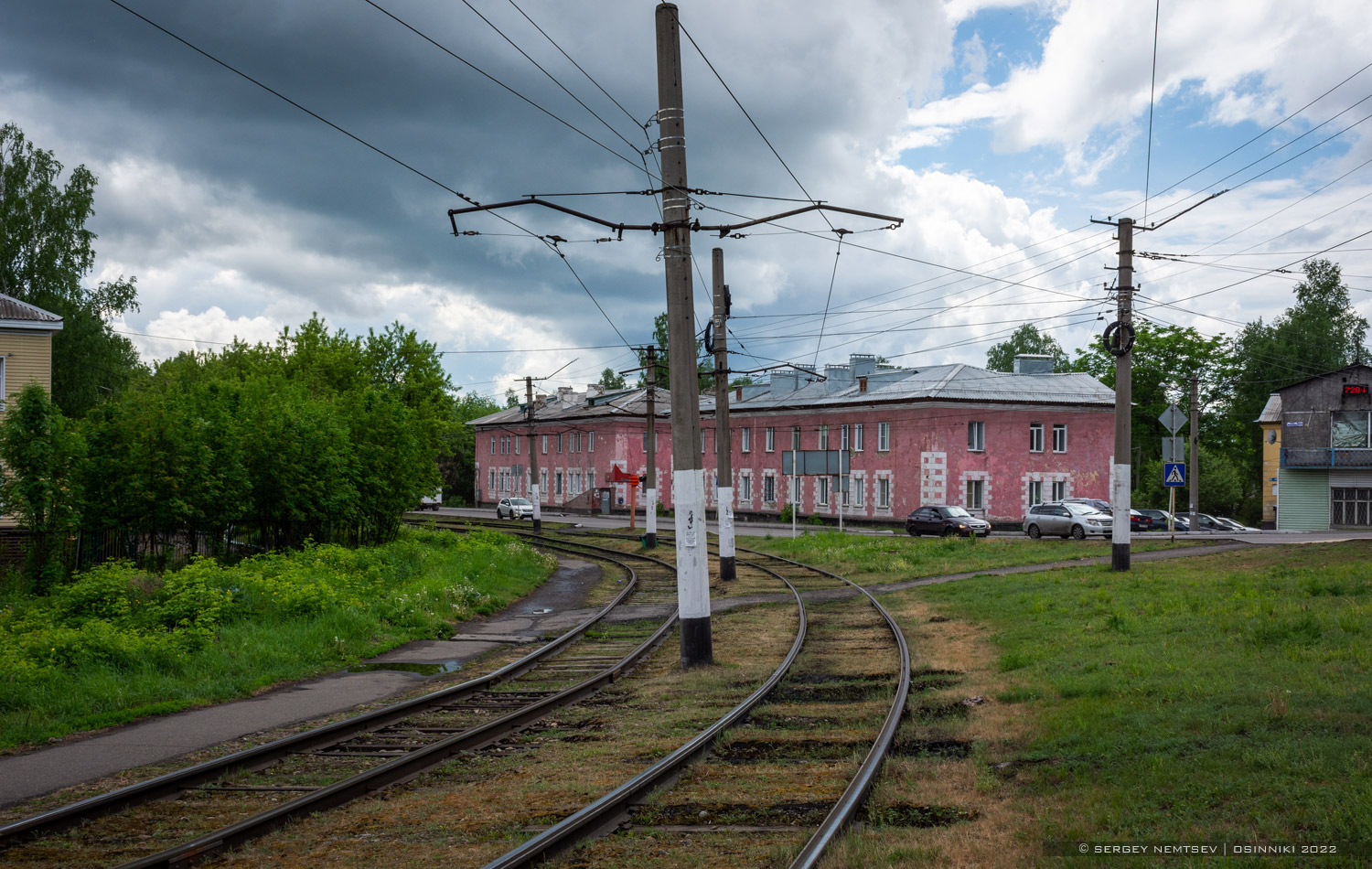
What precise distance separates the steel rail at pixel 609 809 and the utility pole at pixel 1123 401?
623 inches

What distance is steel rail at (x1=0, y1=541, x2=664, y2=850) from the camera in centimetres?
633

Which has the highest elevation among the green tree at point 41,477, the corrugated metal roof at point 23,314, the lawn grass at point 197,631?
the corrugated metal roof at point 23,314

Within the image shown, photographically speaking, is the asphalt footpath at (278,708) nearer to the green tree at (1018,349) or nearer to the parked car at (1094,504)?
the parked car at (1094,504)

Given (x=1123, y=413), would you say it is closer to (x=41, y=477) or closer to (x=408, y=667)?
(x=408, y=667)

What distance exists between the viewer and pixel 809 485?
189 ft

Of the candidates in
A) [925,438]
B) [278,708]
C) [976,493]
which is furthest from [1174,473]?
[278,708]

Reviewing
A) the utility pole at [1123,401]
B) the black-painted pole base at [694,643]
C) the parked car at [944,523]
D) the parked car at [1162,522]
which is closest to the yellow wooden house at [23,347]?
the black-painted pole base at [694,643]

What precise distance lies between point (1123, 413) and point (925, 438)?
27.9m

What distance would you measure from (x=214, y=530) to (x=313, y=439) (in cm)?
339

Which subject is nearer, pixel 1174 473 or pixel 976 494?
pixel 1174 473

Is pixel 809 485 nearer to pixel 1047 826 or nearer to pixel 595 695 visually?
pixel 595 695

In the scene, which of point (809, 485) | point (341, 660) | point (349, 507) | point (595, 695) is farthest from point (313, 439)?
point (809, 485)

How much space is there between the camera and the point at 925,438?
50406 mm

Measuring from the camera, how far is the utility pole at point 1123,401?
22.3m
